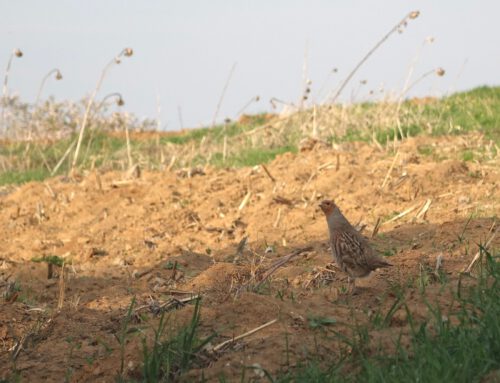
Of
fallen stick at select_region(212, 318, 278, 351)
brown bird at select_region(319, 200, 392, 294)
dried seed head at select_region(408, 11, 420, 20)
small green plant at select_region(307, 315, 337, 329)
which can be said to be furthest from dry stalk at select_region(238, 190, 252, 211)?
fallen stick at select_region(212, 318, 278, 351)

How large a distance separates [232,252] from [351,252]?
2.79 meters

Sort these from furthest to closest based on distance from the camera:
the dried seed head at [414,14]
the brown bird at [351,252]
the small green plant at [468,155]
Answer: the dried seed head at [414,14] → the small green plant at [468,155] → the brown bird at [351,252]

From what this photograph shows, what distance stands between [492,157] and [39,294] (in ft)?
19.0

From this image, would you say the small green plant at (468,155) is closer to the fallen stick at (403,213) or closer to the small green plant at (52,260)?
the fallen stick at (403,213)

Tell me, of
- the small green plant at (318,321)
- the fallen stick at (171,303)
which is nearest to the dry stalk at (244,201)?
the fallen stick at (171,303)

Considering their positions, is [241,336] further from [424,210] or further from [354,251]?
[424,210]

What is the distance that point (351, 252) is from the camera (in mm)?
4848

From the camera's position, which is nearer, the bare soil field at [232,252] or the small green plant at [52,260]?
the bare soil field at [232,252]

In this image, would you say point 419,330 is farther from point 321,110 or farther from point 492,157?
point 321,110

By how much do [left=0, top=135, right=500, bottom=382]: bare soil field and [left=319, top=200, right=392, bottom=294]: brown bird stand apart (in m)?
0.14

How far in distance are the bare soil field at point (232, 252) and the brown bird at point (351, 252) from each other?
0.45ft

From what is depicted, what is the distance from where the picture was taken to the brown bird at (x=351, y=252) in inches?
189

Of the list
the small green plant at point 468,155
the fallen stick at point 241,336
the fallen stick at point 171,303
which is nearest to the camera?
the fallen stick at point 241,336

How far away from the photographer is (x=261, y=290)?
5.01 m
